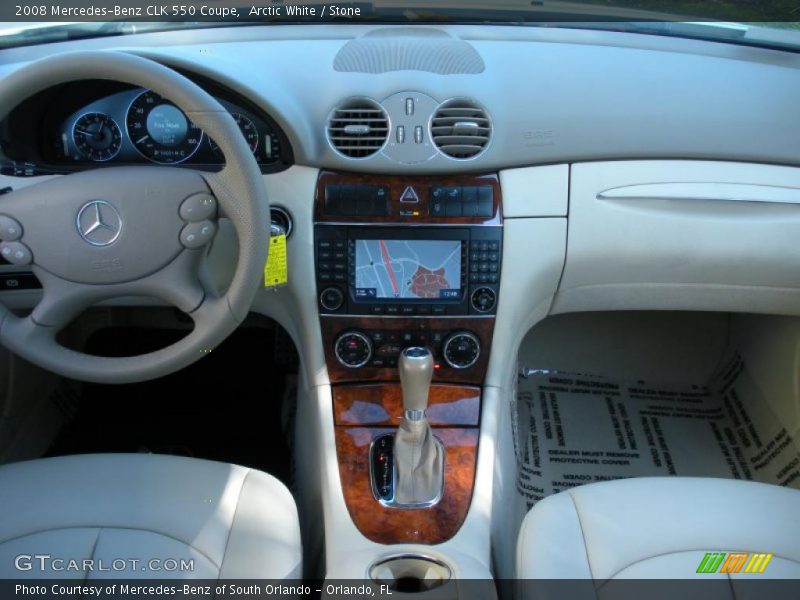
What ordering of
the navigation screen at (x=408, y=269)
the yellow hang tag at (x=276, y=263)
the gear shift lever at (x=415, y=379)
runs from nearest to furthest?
the gear shift lever at (x=415, y=379) < the yellow hang tag at (x=276, y=263) < the navigation screen at (x=408, y=269)

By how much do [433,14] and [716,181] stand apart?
0.72 meters

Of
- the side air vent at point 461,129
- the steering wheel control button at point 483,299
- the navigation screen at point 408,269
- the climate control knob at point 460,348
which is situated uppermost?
the side air vent at point 461,129

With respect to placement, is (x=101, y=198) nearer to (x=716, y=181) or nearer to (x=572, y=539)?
(x=572, y=539)

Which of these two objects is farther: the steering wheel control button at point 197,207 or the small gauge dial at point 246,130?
the small gauge dial at point 246,130

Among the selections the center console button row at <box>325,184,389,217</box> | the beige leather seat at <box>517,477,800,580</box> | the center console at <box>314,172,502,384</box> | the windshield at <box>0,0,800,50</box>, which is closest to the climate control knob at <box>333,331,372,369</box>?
the center console at <box>314,172,502,384</box>

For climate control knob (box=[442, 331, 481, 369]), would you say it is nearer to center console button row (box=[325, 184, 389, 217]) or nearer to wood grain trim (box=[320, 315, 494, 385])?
wood grain trim (box=[320, 315, 494, 385])

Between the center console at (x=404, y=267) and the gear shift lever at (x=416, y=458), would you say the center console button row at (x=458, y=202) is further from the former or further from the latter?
the gear shift lever at (x=416, y=458)

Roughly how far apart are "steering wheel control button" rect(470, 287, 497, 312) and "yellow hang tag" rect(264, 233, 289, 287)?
0.39m

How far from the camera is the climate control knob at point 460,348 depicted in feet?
5.35

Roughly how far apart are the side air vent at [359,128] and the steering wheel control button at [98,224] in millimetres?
474

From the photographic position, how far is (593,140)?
5.27 ft

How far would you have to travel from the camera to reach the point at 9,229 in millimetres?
1297

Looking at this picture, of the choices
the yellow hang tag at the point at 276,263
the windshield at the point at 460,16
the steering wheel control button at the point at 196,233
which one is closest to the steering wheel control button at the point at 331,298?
the yellow hang tag at the point at 276,263

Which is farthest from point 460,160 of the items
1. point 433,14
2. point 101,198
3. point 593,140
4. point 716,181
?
point 101,198
